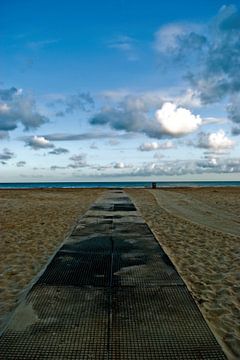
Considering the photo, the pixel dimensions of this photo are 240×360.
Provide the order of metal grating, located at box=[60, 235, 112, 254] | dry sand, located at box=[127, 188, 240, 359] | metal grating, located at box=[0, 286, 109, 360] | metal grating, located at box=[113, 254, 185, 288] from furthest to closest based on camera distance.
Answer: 1. metal grating, located at box=[60, 235, 112, 254]
2. metal grating, located at box=[113, 254, 185, 288]
3. dry sand, located at box=[127, 188, 240, 359]
4. metal grating, located at box=[0, 286, 109, 360]

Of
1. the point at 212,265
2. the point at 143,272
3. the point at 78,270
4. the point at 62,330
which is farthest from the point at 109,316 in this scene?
the point at 212,265

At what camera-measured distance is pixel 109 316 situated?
3809 mm

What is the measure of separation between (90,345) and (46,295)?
4.75 feet

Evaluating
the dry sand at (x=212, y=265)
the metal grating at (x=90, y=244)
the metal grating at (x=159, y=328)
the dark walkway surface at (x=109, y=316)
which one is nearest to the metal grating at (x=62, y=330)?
the dark walkway surface at (x=109, y=316)

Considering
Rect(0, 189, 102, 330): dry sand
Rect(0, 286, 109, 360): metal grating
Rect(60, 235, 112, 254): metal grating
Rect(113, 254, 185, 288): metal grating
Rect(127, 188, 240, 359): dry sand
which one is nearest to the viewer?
Rect(0, 286, 109, 360): metal grating

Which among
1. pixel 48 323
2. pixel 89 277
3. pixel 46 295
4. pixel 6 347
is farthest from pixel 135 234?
pixel 6 347

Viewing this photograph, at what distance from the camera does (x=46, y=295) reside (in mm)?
4488

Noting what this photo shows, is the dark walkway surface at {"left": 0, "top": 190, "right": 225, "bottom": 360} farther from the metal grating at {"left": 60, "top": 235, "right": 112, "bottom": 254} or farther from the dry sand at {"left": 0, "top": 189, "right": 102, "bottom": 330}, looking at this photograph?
the metal grating at {"left": 60, "top": 235, "right": 112, "bottom": 254}

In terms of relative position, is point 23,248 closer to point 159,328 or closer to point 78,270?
point 78,270

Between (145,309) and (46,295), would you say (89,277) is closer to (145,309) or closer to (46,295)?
(46,295)

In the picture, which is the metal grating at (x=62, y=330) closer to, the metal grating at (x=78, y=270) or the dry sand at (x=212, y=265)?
the metal grating at (x=78, y=270)

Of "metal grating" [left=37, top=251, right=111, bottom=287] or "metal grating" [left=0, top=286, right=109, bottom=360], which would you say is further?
"metal grating" [left=37, top=251, right=111, bottom=287]

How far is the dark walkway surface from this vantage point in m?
3.17

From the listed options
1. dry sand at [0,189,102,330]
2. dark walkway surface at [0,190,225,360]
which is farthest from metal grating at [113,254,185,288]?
dry sand at [0,189,102,330]
